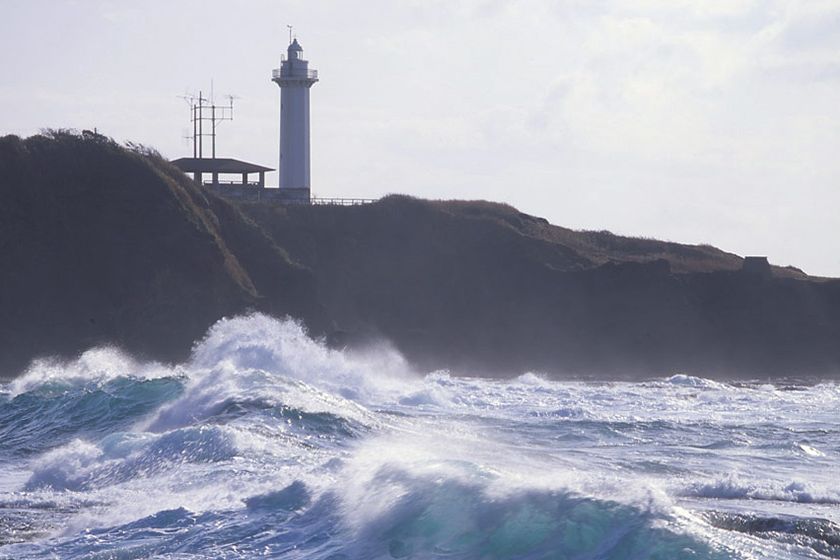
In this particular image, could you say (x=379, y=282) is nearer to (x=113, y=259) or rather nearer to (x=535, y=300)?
(x=535, y=300)

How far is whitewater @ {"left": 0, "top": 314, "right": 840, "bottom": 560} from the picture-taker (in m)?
11.7

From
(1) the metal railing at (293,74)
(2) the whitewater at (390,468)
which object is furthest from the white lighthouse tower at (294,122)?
(2) the whitewater at (390,468)

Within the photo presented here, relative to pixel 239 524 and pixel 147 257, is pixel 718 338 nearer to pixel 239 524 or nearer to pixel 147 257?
pixel 147 257

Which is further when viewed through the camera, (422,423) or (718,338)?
(718,338)

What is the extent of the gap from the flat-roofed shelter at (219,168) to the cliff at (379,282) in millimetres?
4775

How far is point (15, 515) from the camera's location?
14094 millimetres

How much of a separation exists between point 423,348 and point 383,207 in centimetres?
874

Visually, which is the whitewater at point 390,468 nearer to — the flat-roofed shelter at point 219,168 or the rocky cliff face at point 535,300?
the rocky cliff face at point 535,300

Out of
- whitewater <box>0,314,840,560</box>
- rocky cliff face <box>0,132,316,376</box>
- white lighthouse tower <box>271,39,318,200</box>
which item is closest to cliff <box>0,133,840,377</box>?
rocky cliff face <box>0,132,316,376</box>

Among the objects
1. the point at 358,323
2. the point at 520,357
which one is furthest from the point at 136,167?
the point at 520,357

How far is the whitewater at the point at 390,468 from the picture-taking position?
38.4 ft

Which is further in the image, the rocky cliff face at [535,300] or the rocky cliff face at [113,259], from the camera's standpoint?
the rocky cliff face at [535,300]

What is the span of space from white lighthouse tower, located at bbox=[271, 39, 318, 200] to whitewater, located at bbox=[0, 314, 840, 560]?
23.7 m

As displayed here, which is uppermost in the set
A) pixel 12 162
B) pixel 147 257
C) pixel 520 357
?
pixel 12 162
